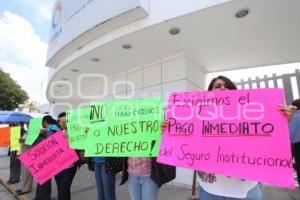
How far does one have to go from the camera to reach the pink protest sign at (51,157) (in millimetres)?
3113

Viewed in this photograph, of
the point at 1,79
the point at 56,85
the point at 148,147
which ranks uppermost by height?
the point at 1,79

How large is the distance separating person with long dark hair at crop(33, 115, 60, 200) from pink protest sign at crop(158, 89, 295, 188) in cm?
261

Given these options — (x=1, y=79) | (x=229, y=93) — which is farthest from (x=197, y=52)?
(x=1, y=79)

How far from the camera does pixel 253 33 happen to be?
435 cm

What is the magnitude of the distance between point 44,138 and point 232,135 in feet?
10.7

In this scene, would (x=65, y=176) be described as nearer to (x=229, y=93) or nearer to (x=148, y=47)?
(x=229, y=93)

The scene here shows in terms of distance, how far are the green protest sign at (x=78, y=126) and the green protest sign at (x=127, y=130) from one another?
295 millimetres

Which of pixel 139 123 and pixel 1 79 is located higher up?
pixel 1 79

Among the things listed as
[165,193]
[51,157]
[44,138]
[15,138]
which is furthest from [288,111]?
[15,138]

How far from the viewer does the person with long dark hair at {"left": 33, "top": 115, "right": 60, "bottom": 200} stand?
3.83m

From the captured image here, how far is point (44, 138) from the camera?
12.8 feet

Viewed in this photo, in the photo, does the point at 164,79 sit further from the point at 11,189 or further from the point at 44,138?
the point at 11,189

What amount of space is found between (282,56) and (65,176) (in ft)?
17.6

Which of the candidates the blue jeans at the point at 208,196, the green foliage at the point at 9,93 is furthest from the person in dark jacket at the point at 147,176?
the green foliage at the point at 9,93
